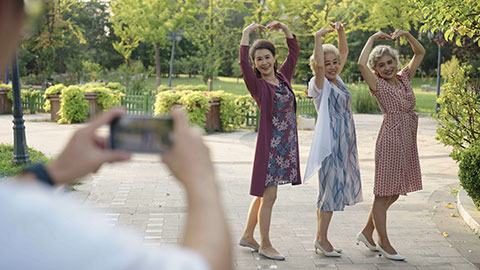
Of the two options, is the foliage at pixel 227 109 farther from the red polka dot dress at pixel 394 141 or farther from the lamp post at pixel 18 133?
the red polka dot dress at pixel 394 141

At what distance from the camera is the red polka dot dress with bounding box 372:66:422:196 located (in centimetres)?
511

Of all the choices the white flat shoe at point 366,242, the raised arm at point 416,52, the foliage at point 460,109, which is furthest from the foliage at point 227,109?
the white flat shoe at point 366,242

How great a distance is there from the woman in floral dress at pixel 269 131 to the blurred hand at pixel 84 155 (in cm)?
405

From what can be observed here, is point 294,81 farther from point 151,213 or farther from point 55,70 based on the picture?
point 151,213

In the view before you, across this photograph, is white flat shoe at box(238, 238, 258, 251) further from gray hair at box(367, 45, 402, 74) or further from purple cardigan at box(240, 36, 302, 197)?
gray hair at box(367, 45, 402, 74)

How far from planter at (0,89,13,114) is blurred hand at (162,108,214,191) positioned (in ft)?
63.9

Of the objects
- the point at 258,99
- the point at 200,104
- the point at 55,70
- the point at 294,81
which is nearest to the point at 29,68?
the point at 55,70

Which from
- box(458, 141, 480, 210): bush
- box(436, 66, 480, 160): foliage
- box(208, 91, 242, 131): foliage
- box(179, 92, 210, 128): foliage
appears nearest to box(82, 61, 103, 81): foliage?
box(208, 91, 242, 131): foliage

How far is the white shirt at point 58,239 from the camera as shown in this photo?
2.42ft

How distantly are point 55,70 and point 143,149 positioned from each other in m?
Result: 44.7

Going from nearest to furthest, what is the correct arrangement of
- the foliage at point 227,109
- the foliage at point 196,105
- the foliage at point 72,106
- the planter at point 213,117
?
the foliage at point 196,105
the planter at point 213,117
the foliage at point 227,109
the foliage at point 72,106

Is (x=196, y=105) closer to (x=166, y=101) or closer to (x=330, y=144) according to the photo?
(x=166, y=101)

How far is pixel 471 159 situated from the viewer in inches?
245

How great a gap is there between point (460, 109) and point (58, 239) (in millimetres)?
6878
